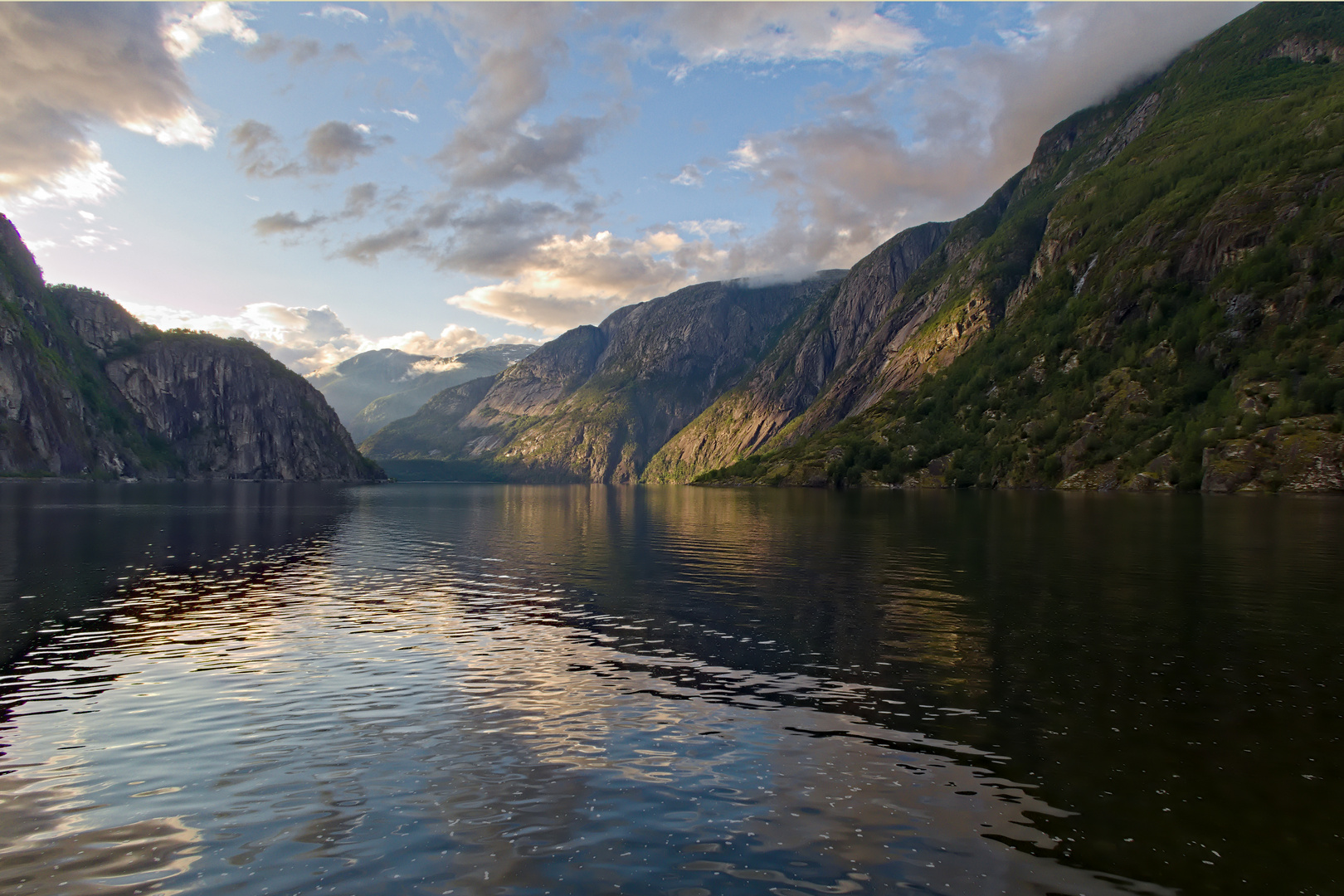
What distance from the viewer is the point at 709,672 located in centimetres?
2970

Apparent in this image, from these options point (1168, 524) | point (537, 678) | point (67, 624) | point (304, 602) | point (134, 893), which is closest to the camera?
point (134, 893)

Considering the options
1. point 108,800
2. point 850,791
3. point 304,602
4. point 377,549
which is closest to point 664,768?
point 850,791

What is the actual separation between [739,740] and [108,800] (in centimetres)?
1650

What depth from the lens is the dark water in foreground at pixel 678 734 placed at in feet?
48.1

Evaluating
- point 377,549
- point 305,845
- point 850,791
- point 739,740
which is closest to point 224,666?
point 305,845

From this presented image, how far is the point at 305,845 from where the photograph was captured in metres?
15.3

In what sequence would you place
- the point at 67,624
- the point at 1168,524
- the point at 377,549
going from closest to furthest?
the point at 67,624 < the point at 377,549 < the point at 1168,524

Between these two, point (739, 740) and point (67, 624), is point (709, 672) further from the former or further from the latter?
point (67, 624)

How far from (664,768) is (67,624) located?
3603cm

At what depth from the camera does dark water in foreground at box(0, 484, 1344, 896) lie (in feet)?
48.1

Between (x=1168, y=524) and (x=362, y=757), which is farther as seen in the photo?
(x=1168, y=524)

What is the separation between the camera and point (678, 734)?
72.6 feet

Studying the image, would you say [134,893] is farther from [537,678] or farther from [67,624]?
[67,624]

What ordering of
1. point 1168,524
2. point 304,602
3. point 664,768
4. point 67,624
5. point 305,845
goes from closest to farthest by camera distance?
point 305,845
point 664,768
point 67,624
point 304,602
point 1168,524
